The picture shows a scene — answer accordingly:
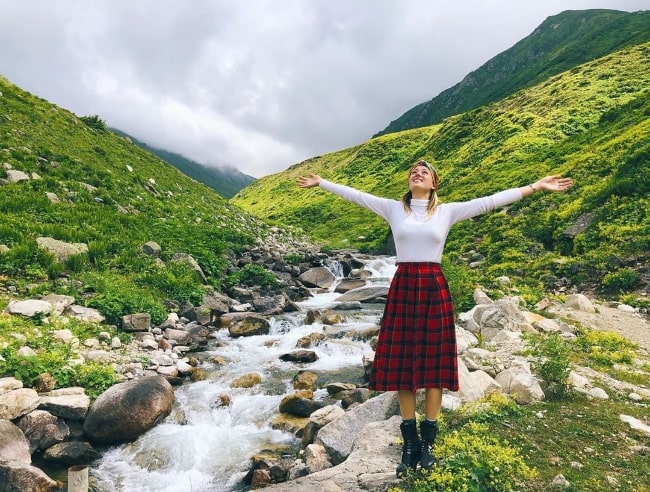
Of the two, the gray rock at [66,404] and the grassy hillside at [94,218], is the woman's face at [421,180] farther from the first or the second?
the grassy hillside at [94,218]

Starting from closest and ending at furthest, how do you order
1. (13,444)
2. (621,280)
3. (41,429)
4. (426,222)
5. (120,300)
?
(426,222) < (13,444) < (41,429) < (120,300) < (621,280)

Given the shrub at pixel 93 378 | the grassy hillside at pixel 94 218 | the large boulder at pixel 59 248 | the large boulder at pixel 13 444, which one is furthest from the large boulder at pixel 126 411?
the large boulder at pixel 59 248

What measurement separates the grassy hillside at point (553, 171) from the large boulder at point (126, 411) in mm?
13447

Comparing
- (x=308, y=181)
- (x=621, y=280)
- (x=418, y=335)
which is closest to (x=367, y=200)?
(x=308, y=181)

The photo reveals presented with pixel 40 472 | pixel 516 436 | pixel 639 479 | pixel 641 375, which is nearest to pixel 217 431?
pixel 40 472

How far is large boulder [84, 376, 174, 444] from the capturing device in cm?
790

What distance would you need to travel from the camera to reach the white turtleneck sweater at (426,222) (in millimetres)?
4648

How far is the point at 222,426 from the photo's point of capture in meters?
9.01

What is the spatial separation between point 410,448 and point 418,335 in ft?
4.27

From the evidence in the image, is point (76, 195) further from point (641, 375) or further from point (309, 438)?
point (641, 375)

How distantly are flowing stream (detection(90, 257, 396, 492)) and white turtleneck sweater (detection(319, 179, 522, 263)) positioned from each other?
5304 mm

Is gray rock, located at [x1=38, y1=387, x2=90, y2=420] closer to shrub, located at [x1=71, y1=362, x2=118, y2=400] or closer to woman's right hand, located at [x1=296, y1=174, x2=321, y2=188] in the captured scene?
shrub, located at [x1=71, y1=362, x2=118, y2=400]

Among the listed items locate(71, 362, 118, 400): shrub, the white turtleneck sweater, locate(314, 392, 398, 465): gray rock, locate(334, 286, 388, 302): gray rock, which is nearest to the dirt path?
locate(314, 392, 398, 465): gray rock

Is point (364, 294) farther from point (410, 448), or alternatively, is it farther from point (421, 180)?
point (421, 180)
